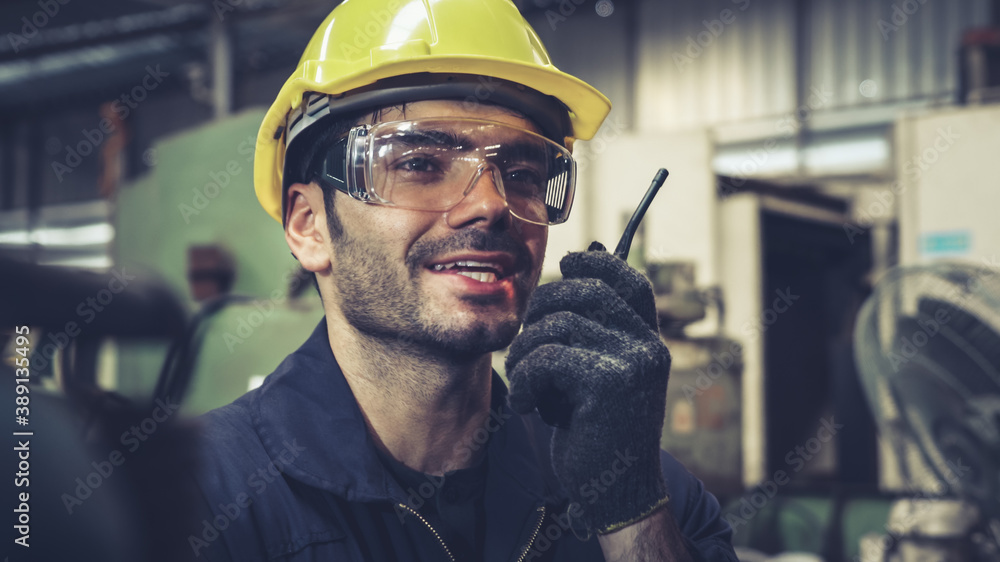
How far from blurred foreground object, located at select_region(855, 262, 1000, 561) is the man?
1299mm

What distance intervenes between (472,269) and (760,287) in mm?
2972

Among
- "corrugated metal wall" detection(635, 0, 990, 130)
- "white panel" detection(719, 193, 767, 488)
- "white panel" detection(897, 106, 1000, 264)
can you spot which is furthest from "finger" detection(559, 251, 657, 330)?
"corrugated metal wall" detection(635, 0, 990, 130)

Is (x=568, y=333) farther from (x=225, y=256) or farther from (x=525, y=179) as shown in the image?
(x=225, y=256)

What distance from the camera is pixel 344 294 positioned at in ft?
4.03

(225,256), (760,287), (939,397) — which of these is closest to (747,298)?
(760,287)

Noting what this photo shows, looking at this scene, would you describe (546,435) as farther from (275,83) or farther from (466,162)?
(275,83)

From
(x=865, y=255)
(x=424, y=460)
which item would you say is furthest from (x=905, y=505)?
(x=424, y=460)

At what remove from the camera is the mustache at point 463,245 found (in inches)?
43.8

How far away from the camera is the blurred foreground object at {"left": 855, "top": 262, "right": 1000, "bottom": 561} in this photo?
2.16 m

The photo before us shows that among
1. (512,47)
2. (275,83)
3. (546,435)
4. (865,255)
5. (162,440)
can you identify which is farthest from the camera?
(275,83)

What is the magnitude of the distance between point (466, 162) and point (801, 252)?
360 centimetres

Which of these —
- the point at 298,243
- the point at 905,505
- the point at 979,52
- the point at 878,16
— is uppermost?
the point at 878,16

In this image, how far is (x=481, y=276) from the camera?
1.13m

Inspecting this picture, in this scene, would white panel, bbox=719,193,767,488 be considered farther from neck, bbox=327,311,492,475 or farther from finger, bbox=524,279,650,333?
finger, bbox=524,279,650,333
